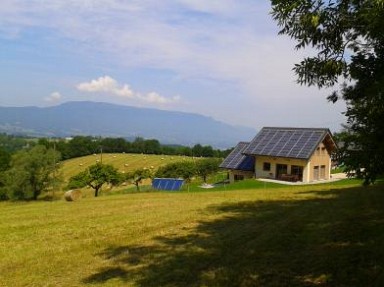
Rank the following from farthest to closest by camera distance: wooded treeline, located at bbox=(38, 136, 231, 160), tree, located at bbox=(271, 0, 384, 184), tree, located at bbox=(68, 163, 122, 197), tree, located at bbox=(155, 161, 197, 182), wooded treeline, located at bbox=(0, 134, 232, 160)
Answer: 1. wooded treeline, located at bbox=(0, 134, 232, 160)
2. wooded treeline, located at bbox=(38, 136, 231, 160)
3. tree, located at bbox=(155, 161, 197, 182)
4. tree, located at bbox=(68, 163, 122, 197)
5. tree, located at bbox=(271, 0, 384, 184)

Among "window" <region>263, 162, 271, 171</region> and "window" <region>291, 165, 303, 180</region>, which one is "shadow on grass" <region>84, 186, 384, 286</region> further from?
"window" <region>263, 162, 271, 171</region>

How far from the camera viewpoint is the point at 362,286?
915 centimetres

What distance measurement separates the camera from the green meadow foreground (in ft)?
34.4

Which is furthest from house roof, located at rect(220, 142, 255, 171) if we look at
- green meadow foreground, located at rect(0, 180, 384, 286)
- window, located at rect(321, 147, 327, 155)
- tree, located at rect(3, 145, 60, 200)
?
green meadow foreground, located at rect(0, 180, 384, 286)

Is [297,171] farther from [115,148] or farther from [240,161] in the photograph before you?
[115,148]

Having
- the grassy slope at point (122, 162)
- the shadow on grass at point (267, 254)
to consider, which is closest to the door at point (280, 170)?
the shadow on grass at point (267, 254)

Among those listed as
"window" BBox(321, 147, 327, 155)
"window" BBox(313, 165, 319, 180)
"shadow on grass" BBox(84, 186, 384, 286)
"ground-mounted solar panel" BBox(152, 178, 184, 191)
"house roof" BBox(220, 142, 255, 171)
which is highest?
"window" BBox(321, 147, 327, 155)

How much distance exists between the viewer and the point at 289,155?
55.1m

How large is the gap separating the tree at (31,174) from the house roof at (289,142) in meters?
35.0

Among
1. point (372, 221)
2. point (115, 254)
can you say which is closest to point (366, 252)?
point (372, 221)

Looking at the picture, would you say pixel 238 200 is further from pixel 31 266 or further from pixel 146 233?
pixel 31 266

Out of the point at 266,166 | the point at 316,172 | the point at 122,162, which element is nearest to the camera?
the point at 316,172

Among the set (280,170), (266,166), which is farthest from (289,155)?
(266,166)

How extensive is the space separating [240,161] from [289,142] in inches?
325
